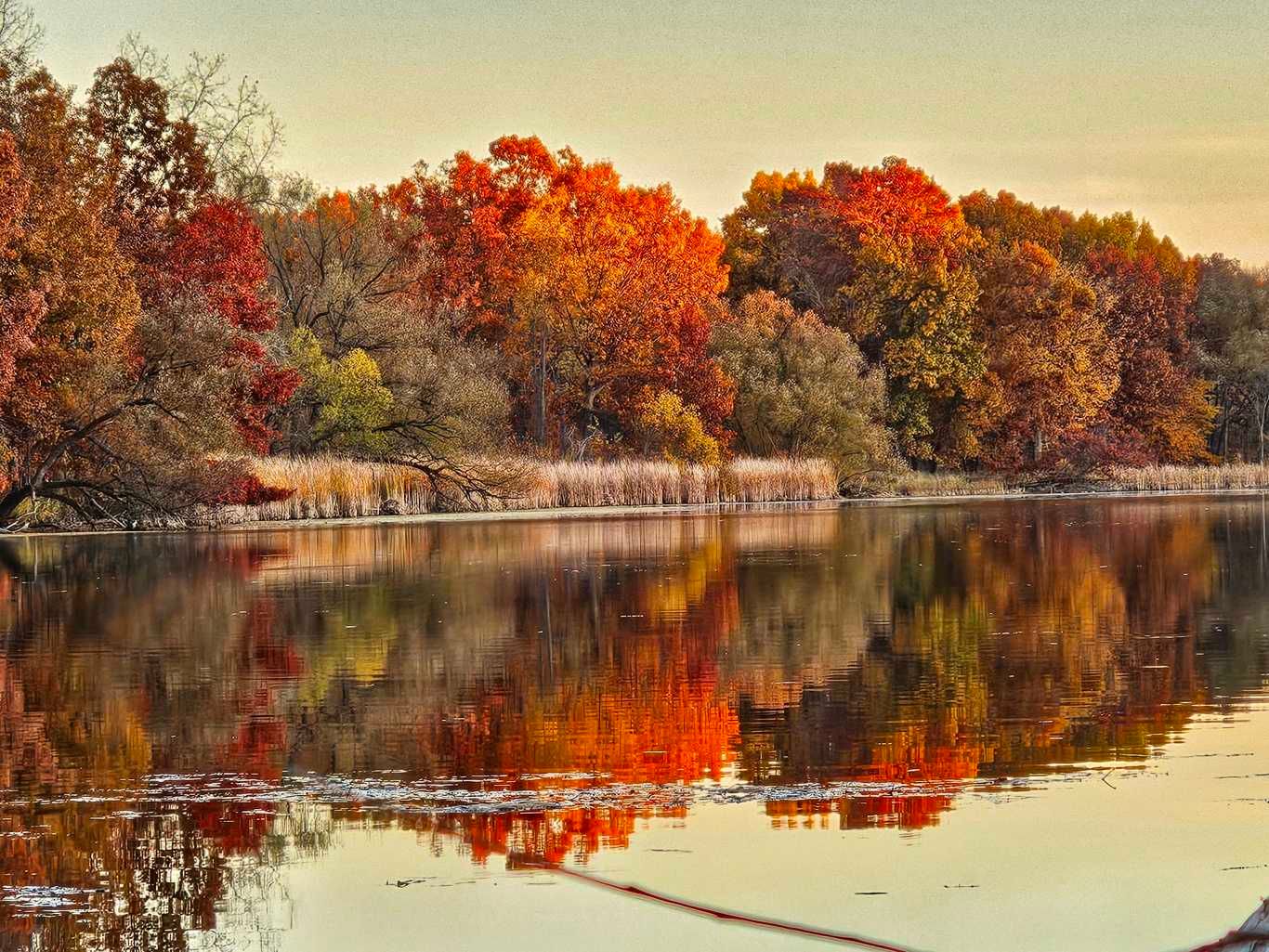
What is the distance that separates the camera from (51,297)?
32406 millimetres

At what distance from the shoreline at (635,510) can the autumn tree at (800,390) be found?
1927 mm

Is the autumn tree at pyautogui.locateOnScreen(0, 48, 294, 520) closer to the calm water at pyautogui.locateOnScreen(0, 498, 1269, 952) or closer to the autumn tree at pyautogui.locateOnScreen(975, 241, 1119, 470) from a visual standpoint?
the calm water at pyautogui.locateOnScreen(0, 498, 1269, 952)

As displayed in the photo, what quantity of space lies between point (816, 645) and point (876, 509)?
3819 cm

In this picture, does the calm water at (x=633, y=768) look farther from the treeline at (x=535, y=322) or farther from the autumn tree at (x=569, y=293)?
the autumn tree at (x=569, y=293)

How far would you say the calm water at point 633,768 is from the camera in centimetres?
652

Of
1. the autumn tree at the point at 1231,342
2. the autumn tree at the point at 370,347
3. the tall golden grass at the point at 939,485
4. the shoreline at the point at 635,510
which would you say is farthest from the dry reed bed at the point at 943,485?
the autumn tree at the point at 1231,342

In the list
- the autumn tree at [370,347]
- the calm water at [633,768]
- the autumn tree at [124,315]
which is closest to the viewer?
the calm water at [633,768]

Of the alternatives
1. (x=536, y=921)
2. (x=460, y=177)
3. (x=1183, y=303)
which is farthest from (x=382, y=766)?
(x=1183, y=303)

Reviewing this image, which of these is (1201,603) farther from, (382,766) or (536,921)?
(536,921)

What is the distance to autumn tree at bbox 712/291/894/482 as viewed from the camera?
6316 cm

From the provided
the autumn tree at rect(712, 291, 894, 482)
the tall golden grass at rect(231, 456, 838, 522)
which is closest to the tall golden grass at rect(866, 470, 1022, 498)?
the autumn tree at rect(712, 291, 894, 482)

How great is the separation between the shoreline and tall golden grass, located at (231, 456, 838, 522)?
1.13 ft

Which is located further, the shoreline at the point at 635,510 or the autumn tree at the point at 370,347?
the autumn tree at the point at 370,347

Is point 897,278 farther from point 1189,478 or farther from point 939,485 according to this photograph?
point 1189,478
